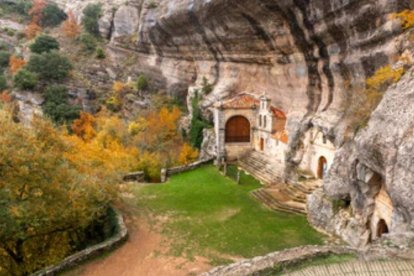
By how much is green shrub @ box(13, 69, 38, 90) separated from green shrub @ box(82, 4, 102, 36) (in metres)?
14.2

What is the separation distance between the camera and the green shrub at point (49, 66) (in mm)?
47406

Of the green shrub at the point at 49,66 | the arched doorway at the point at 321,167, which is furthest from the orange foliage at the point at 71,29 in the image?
the arched doorway at the point at 321,167

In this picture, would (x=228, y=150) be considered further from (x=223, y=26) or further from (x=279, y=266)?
(x=279, y=266)

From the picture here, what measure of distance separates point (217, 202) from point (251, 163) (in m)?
7.49

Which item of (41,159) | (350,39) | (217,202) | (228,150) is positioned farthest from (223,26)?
(41,159)

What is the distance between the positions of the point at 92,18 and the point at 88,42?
14.0 feet

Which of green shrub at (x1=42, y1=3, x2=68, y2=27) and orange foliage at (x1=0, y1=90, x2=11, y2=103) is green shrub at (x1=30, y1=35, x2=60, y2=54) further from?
green shrub at (x1=42, y1=3, x2=68, y2=27)

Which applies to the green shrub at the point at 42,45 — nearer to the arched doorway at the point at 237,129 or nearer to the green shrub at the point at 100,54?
the green shrub at the point at 100,54

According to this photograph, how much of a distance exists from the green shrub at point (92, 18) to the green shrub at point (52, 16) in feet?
33.2

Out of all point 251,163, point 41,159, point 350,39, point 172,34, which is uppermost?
point 172,34

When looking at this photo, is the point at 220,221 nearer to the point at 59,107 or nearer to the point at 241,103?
the point at 241,103

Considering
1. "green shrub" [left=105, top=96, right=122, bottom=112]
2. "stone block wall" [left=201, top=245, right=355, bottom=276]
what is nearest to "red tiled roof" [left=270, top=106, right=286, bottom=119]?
"stone block wall" [left=201, top=245, right=355, bottom=276]

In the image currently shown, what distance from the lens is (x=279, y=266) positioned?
7906 mm

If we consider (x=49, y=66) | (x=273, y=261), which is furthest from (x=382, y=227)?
(x=49, y=66)
